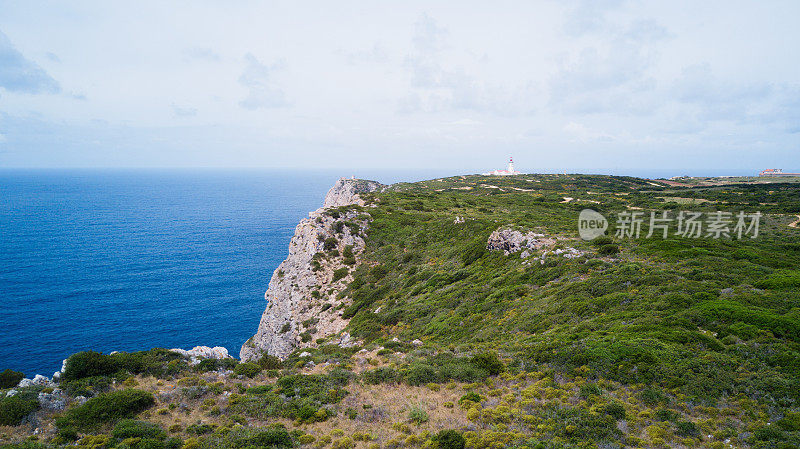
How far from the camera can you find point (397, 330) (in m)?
29.9

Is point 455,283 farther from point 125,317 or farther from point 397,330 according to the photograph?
point 125,317

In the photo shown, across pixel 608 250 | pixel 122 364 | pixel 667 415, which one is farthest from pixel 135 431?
pixel 608 250

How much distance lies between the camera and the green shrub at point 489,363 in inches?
700

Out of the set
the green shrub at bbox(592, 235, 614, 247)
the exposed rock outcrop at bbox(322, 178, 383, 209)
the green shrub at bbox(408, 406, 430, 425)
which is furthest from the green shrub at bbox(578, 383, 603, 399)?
the exposed rock outcrop at bbox(322, 178, 383, 209)

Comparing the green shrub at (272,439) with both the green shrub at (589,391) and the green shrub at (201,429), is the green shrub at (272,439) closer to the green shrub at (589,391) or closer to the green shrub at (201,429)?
the green shrub at (201,429)

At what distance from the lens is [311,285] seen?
4588 cm

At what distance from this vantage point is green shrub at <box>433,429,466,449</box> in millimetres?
12133

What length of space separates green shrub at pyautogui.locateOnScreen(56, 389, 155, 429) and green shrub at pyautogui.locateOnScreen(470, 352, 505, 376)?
51.3 ft

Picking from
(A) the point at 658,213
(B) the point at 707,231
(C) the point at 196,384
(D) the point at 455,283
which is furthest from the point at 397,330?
(A) the point at 658,213

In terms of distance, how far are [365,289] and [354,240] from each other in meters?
13.7

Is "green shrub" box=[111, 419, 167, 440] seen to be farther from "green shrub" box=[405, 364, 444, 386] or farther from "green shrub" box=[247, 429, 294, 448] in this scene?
"green shrub" box=[405, 364, 444, 386]

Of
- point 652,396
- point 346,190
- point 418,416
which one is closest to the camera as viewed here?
point 652,396

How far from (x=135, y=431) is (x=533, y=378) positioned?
1694 cm

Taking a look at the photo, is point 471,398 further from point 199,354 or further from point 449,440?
point 199,354
